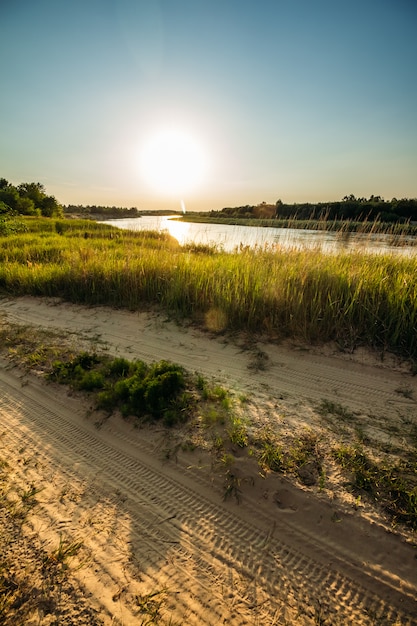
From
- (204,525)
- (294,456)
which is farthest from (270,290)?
(204,525)

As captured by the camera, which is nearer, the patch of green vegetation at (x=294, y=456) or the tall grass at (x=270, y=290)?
the patch of green vegetation at (x=294, y=456)

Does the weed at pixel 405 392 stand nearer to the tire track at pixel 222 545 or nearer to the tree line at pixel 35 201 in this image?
the tire track at pixel 222 545

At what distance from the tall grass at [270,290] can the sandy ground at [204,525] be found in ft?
4.32

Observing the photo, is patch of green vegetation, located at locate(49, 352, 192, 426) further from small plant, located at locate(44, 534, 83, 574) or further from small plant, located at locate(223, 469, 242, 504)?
small plant, located at locate(44, 534, 83, 574)

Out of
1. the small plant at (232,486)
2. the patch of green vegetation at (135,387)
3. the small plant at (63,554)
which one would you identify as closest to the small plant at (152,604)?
the small plant at (63,554)

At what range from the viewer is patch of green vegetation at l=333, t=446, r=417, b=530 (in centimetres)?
222

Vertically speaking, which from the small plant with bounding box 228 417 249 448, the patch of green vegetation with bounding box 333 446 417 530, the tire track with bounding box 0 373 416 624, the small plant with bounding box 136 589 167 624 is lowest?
the tire track with bounding box 0 373 416 624

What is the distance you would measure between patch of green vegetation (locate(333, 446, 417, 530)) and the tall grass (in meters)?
2.42

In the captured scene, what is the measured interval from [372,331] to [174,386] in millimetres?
3333

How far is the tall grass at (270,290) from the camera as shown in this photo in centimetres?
493

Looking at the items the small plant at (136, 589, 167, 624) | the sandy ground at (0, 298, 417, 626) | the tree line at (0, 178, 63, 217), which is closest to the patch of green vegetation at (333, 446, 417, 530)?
the sandy ground at (0, 298, 417, 626)

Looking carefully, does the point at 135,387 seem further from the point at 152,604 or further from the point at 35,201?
the point at 35,201

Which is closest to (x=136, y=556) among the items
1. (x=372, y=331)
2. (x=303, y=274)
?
(x=372, y=331)

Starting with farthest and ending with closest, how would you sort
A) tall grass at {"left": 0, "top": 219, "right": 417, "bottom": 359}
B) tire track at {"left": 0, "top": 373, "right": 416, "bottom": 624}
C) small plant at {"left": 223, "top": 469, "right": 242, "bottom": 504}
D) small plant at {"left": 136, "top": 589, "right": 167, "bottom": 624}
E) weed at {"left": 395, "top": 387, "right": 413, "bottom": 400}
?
tall grass at {"left": 0, "top": 219, "right": 417, "bottom": 359} → weed at {"left": 395, "top": 387, "right": 413, "bottom": 400} → small plant at {"left": 223, "top": 469, "right": 242, "bottom": 504} → tire track at {"left": 0, "top": 373, "right": 416, "bottom": 624} → small plant at {"left": 136, "top": 589, "right": 167, "bottom": 624}
